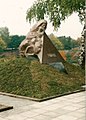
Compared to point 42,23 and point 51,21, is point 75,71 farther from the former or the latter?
point 51,21

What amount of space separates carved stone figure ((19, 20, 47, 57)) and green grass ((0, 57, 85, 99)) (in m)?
0.77

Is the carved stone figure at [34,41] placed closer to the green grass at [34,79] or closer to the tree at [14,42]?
the green grass at [34,79]

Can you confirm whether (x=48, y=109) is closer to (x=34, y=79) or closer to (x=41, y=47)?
(x=34, y=79)

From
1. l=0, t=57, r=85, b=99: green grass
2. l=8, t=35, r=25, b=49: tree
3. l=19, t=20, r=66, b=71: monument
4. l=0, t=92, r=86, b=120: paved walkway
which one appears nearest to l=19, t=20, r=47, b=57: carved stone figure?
l=19, t=20, r=66, b=71: monument

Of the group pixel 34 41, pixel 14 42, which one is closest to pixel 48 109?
pixel 34 41

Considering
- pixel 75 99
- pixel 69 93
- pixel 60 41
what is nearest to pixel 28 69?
pixel 69 93

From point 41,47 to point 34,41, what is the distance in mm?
859

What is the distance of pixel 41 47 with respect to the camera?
15602 millimetres

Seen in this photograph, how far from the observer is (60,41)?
63469 millimetres

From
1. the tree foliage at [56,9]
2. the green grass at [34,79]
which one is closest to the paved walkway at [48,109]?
the green grass at [34,79]

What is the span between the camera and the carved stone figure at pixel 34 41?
1580 cm

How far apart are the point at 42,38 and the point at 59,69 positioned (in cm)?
228

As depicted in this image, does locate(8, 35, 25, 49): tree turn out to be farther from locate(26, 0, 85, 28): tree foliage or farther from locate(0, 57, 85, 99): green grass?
locate(0, 57, 85, 99): green grass

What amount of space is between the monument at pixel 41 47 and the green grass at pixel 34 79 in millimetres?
562
